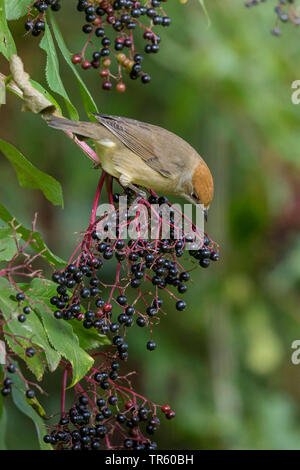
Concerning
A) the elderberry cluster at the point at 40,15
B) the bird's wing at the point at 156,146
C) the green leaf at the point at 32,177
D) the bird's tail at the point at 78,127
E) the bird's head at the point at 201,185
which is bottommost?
the green leaf at the point at 32,177

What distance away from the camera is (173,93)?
6285 millimetres

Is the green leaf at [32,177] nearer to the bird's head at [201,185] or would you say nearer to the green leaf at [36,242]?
the green leaf at [36,242]

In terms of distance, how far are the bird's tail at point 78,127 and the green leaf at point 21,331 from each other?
0.74 meters

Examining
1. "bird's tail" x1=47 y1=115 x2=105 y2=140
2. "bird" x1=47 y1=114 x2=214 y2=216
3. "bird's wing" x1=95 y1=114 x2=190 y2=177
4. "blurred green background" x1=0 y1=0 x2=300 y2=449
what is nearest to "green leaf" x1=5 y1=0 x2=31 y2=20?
"bird's tail" x1=47 y1=115 x2=105 y2=140

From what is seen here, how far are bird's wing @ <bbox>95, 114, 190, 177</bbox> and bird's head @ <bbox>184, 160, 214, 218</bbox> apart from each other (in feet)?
0.36

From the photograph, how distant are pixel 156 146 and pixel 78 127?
3.54 ft

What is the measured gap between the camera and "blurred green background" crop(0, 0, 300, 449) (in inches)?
230

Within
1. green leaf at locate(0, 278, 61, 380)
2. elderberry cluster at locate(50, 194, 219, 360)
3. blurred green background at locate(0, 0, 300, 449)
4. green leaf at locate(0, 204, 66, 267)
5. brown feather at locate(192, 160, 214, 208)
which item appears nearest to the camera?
green leaf at locate(0, 278, 61, 380)

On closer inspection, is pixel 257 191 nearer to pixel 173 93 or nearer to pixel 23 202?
pixel 173 93

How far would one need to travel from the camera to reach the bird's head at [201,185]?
415cm

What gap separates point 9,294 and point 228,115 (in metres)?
4.04

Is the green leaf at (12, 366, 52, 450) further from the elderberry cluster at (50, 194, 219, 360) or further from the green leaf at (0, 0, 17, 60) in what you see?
the green leaf at (0, 0, 17, 60)

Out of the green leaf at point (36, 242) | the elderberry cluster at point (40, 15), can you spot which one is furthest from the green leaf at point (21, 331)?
the elderberry cluster at point (40, 15)
